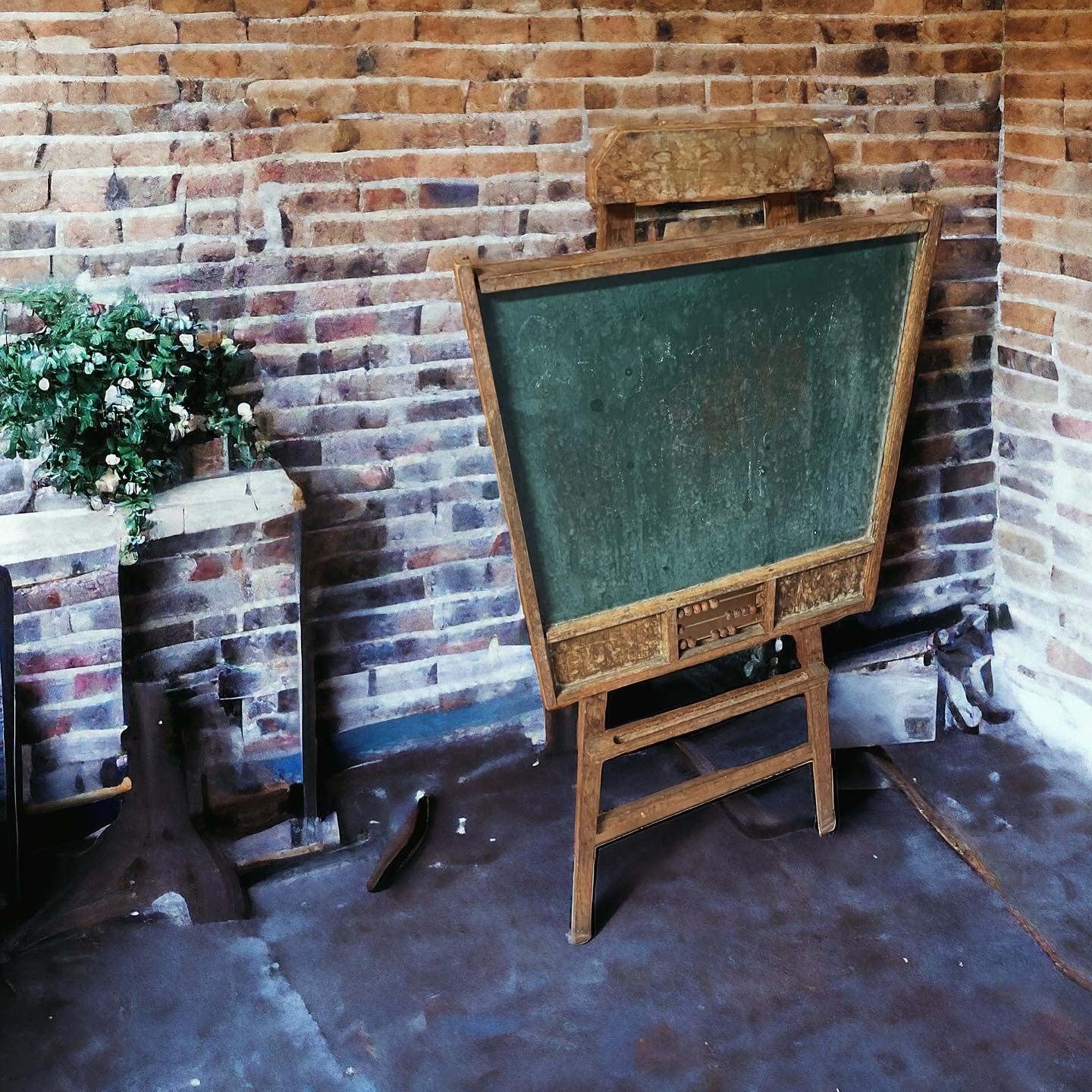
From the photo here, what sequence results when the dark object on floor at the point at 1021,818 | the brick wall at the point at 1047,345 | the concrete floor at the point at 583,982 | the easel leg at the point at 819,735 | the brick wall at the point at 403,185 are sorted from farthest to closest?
the brick wall at the point at 1047,345 < the easel leg at the point at 819,735 < the dark object on floor at the point at 1021,818 < the brick wall at the point at 403,185 < the concrete floor at the point at 583,982

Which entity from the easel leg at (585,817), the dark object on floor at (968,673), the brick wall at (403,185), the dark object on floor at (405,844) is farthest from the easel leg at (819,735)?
the dark object on floor at (405,844)

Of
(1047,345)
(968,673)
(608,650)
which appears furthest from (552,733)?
(1047,345)

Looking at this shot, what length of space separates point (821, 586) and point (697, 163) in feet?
3.11

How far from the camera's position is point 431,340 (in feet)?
9.26

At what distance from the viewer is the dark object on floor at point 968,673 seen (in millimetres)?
3279

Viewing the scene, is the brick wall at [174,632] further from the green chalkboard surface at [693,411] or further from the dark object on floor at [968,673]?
the dark object on floor at [968,673]

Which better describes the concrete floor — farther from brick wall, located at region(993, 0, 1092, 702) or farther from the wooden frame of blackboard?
brick wall, located at region(993, 0, 1092, 702)

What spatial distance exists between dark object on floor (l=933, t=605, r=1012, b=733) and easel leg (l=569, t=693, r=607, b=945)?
4.08 ft

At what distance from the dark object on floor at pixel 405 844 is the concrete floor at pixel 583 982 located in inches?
1.1

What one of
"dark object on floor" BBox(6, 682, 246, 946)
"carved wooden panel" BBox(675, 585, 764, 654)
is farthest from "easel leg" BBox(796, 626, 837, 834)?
"dark object on floor" BBox(6, 682, 246, 946)

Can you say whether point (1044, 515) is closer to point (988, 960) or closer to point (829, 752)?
point (829, 752)

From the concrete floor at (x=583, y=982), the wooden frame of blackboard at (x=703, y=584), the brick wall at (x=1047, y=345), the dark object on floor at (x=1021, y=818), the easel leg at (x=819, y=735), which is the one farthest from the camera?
the brick wall at (x=1047, y=345)

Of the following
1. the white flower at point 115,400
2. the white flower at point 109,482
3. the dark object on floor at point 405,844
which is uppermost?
the white flower at point 115,400

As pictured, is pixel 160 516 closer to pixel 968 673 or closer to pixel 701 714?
pixel 701 714
